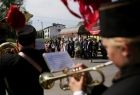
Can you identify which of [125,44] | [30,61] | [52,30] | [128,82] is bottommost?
[52,30]

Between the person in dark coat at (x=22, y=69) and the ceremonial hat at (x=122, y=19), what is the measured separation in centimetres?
235

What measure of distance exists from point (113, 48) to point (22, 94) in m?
2.45

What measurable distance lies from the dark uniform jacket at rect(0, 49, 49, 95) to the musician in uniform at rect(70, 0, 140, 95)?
2375mm

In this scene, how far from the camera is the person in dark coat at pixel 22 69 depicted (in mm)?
4871

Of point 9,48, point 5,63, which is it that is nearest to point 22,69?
point 5,63

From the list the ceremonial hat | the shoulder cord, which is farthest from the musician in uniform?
the shoulder cord

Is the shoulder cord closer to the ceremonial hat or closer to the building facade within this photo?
the ceremonial hat

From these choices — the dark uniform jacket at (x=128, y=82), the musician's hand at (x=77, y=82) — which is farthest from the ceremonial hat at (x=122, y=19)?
the musician's hand at (x=77, y=82)

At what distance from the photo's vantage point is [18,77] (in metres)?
4.90

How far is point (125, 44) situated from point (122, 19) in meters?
0.14

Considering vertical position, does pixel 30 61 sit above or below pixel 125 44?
below

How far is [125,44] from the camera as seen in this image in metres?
2.55

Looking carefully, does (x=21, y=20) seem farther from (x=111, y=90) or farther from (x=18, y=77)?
(x=111, y=90)

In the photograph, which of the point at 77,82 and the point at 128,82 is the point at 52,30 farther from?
the point at 128,82
